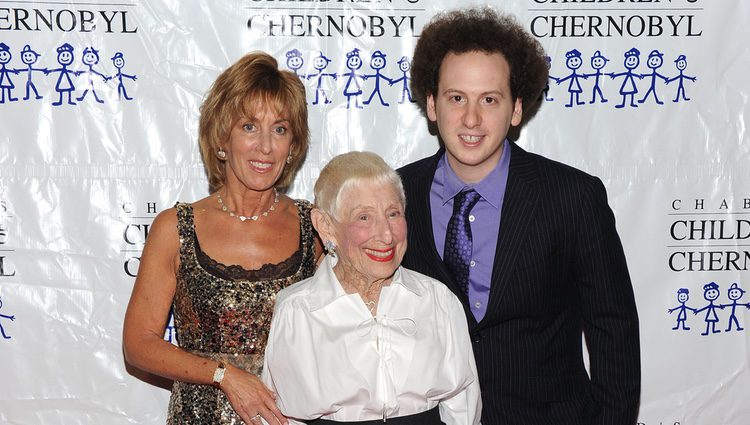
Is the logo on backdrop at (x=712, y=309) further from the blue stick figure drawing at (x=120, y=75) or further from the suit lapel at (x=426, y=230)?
the blue stick figure drawing at (x=120, y=75)

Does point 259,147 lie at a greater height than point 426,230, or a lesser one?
greater

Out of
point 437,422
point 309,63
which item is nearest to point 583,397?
point 437,422

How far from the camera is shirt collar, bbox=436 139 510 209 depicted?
204cm

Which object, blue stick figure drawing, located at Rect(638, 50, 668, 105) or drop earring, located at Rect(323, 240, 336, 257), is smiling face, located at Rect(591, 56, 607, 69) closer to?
blue stick figure drawing, located at Rect(638, 50, 668, 105)

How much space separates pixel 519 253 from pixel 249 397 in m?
0.78

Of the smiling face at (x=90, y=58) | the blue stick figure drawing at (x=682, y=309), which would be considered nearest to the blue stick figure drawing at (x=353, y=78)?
the smiling face at (x=90, y=58)

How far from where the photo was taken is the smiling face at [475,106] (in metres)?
1.96

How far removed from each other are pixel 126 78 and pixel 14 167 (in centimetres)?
51

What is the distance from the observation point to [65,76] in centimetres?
270

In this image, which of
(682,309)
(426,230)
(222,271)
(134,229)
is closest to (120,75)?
(134,229)

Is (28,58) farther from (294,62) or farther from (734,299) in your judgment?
(734,299)

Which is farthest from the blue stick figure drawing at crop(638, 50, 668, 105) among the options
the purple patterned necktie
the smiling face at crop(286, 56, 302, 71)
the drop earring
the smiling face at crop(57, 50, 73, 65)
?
the smiling face at crop(57, 50, 73, 65)

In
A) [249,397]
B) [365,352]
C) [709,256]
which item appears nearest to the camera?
[365,352]

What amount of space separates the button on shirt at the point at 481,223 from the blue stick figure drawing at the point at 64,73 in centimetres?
143
